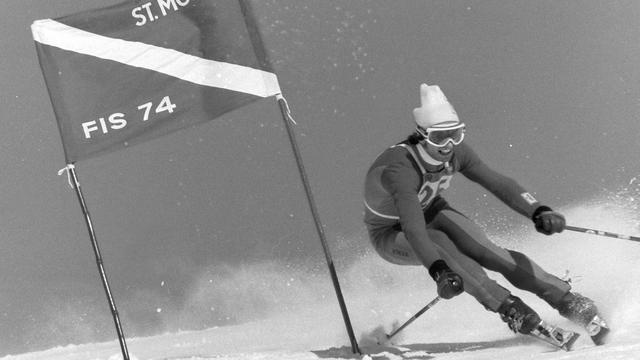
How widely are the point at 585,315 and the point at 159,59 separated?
246cm

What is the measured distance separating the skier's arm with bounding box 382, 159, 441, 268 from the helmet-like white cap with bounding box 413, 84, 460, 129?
23cm

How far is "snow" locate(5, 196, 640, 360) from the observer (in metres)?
4.69

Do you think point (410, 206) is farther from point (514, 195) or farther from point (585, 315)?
point (585, 315)

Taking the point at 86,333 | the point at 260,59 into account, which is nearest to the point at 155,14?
the point at 260,59

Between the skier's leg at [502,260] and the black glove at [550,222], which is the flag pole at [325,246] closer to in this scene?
the skier's leg at [502,260]

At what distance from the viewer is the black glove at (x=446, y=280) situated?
437cm

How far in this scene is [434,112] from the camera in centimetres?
480

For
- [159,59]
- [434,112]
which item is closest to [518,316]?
[434,112]

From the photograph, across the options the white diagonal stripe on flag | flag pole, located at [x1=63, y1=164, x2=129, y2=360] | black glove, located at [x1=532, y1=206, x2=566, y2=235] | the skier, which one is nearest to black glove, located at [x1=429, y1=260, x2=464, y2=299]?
the skier

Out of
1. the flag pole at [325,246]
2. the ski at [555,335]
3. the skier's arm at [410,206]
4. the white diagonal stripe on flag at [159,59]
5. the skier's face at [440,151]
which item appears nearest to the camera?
the ski at [555,335]

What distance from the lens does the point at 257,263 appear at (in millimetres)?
8883

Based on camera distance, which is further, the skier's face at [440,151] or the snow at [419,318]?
the skier's face at [440,151]

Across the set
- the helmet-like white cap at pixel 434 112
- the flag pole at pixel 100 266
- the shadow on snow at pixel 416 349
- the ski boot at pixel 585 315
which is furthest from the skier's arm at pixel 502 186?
the flag pole at pixel 100 266

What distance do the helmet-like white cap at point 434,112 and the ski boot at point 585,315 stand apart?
0.98 meters
